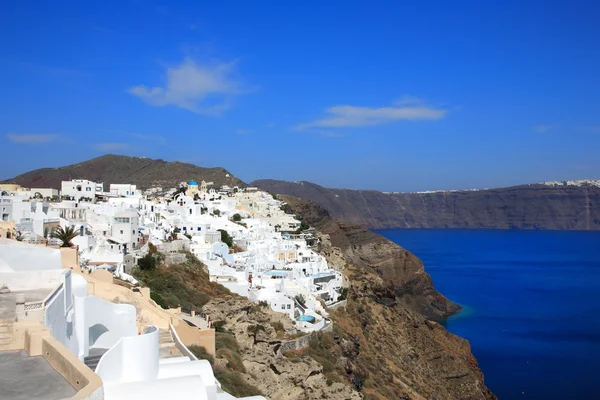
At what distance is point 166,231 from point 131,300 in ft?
54.7

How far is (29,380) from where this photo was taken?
180 inches

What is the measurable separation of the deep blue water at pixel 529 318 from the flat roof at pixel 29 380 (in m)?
27.0

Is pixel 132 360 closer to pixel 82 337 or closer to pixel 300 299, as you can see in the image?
pixel 82 337

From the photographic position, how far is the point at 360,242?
2297 inches

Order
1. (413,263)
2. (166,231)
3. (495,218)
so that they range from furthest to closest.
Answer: (495,218) < (413,263) < (166,231)

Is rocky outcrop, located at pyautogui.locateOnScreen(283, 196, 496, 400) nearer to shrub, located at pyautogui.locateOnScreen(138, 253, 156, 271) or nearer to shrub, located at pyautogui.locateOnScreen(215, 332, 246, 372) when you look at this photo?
shrub, located at pyautogui.locateOnScreen(215, 332, 246, 372)

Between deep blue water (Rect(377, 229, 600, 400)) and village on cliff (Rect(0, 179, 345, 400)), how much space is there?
37.3 feet

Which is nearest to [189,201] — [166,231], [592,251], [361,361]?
[166,231]

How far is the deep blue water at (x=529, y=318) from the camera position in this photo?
99.2ft

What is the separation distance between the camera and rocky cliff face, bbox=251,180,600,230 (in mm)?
181625

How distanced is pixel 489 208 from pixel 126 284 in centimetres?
18604

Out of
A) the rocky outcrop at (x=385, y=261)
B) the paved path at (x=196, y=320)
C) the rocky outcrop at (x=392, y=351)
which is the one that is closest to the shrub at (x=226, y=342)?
the paved path at (x=196, y=320)

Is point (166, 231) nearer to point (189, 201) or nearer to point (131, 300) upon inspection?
point (189, 201)

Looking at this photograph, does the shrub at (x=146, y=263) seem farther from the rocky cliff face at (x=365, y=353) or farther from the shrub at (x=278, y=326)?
the shrub at (x=278, y=326)
